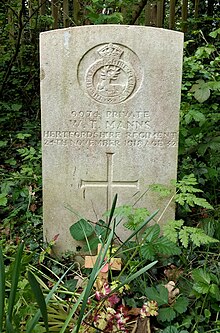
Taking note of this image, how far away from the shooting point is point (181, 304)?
2.19 metres

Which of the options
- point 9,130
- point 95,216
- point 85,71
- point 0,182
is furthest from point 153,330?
point 9,130

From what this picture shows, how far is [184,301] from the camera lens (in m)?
2.20

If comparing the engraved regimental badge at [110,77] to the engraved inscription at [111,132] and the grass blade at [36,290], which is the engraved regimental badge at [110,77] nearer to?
the engraved inscription at [111,132]

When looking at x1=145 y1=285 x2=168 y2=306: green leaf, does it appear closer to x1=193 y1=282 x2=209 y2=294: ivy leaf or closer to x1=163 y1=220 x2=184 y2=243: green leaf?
x1=193 y1=282 x2=209 y2=294: ivy leaf

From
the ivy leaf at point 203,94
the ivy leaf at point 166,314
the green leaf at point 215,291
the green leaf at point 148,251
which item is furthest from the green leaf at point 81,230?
the ivy leaf at point 203,94

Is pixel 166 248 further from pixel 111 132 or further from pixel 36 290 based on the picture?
pixel 36 290

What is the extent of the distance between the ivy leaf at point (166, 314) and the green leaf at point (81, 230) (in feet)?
2.39

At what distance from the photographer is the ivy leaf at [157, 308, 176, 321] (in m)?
2.15

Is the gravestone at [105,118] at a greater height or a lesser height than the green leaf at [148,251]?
greater

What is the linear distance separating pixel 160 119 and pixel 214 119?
1.11 meters

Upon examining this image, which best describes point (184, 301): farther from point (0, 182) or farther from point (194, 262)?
point (0, 182)

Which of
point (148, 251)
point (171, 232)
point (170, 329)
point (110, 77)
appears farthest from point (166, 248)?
point (110, 77)

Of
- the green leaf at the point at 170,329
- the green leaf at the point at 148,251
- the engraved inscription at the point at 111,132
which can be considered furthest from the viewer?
the engraved inscription at the point at 111,132

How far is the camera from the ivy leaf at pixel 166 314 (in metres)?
2.15
